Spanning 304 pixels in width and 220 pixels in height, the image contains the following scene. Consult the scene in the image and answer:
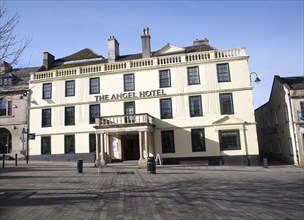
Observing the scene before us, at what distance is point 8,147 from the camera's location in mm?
29812

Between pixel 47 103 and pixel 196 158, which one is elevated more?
pixel 47 103

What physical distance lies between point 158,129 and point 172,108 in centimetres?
249

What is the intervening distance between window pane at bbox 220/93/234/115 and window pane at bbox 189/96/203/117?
6.79 feet

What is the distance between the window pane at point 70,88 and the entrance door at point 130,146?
751 centimetres

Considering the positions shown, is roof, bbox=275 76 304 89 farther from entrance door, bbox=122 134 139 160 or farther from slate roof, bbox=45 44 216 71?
entrance door, bbox=122 134 139 160

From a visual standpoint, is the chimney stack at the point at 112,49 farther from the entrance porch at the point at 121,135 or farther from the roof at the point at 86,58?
the entrance porch at the point at 121,135

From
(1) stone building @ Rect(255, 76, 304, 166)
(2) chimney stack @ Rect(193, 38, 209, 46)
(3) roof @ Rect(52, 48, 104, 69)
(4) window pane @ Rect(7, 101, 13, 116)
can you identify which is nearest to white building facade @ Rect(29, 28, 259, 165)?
(2) chimney stack @ Rect(193, 38, 209, 46)

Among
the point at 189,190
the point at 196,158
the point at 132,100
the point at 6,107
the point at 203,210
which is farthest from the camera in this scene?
the point at 6,107

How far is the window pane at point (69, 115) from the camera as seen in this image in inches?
1072

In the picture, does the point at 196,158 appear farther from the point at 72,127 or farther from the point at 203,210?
the point at 203,210

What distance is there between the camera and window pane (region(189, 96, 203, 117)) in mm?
24953

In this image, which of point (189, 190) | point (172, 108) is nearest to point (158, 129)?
point (172, 108)

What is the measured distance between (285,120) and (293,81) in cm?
421

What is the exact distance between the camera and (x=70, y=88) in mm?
27906
